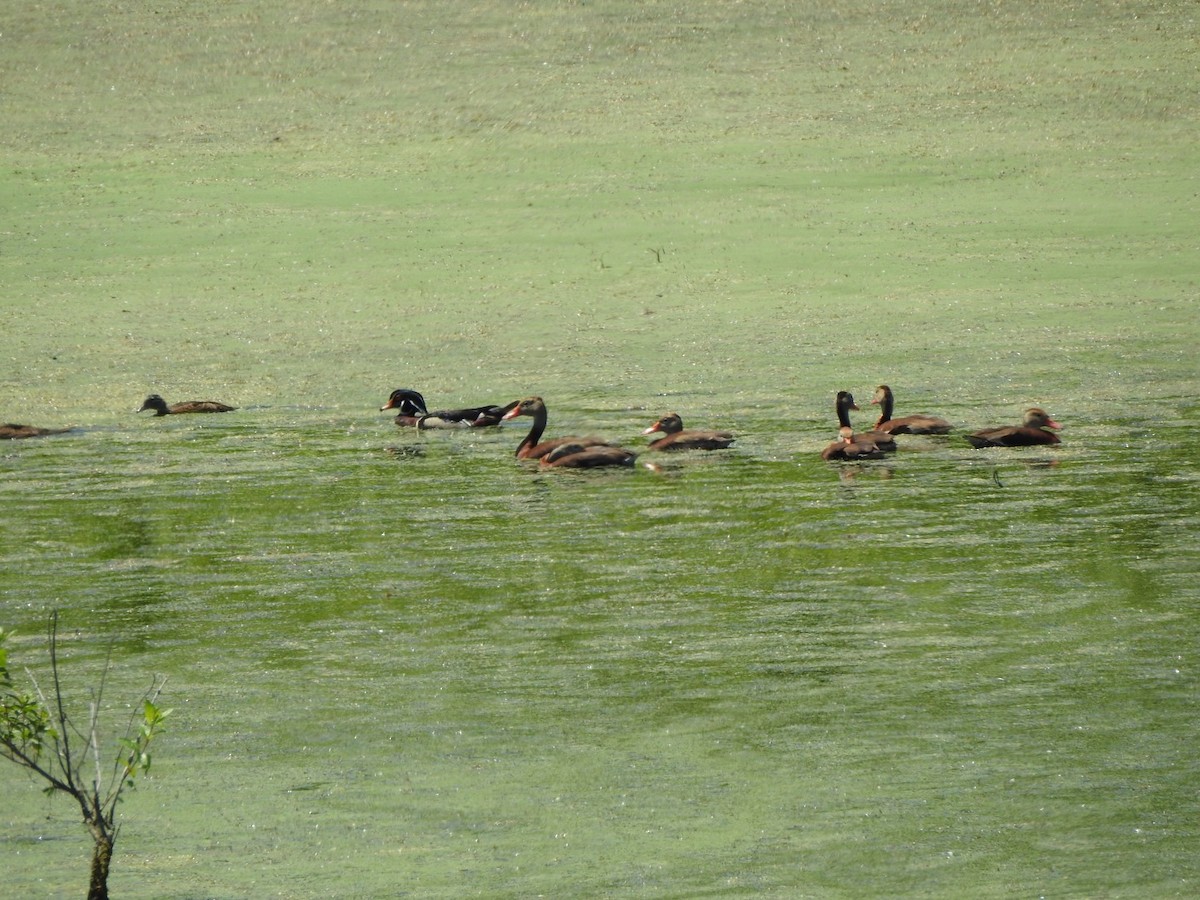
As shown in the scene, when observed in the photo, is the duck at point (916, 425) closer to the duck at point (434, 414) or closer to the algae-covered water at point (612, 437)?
the algae-covered water at point (612, 437)

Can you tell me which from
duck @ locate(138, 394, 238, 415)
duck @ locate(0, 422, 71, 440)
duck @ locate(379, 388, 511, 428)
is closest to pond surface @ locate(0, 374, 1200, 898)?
duck @ locate(0, 422, 71, 440)

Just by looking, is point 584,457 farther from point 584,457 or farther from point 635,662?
point 635,662

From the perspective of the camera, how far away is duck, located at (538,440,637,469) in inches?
430

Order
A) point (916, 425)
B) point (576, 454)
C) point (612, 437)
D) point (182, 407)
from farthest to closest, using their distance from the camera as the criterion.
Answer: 1. point (182, 407)
2. point (612, 437)
3. point (916, 425)
4. point (576, 454)

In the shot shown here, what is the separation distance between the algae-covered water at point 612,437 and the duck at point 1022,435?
0.13 metres

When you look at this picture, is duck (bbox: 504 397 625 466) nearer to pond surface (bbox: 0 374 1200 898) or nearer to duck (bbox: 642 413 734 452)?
pond surface (bbox: 0 374 1200 898)

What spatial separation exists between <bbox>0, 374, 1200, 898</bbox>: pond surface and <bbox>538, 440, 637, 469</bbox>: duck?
8cm

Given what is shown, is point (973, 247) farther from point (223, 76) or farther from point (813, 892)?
point (813, 892)

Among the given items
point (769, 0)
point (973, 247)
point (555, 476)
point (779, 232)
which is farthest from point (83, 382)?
point (769, 0)

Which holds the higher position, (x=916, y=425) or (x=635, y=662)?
(x=916, y=425)

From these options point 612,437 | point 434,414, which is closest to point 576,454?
point 612,437

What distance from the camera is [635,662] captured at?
7176 millimetres

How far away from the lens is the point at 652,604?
26.2 feet

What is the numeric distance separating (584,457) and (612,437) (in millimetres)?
836
